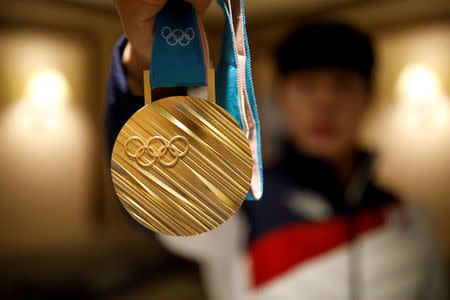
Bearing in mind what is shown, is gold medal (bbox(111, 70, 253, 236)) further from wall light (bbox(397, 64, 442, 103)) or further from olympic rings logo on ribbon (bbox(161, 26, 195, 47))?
wall light (bbox(397, 64, 442, 103))

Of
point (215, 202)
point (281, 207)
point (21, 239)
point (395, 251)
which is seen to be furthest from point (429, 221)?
point (21, 239)

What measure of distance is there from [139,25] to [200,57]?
5 cm

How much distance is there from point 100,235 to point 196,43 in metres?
1.10

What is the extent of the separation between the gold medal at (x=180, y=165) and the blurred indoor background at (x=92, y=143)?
75cm

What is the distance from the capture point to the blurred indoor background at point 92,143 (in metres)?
1.03

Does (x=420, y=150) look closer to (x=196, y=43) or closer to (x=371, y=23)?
(x=371, y=23)

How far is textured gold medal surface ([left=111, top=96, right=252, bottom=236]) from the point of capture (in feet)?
0.71

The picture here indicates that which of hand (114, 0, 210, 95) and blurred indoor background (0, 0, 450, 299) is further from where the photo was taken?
blurred indoor background (0, 0, 450, 299)

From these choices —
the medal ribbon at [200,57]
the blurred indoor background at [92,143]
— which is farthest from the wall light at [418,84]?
the medal ribbon at [200,57]

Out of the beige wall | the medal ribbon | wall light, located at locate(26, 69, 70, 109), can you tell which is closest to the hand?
the medal ribbon

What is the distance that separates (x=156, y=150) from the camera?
0.22 metres

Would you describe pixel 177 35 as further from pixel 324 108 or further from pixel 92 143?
pixel 92 143

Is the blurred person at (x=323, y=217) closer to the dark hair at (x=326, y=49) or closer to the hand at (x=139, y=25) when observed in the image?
the dark hair at (x=326, y=49)

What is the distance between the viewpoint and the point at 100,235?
3.82ft
